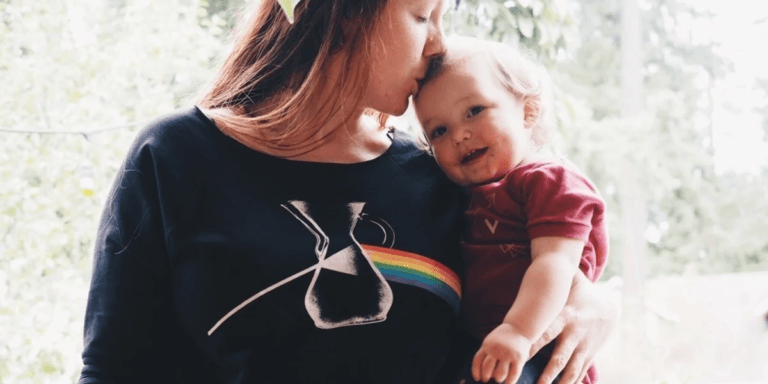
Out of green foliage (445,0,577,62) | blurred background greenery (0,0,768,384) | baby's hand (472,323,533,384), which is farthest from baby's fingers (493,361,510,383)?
green foliage (445,0,577,62)

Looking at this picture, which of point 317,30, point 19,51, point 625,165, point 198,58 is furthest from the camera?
point 625,165

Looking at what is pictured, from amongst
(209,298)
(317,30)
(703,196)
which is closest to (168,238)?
(209,298)

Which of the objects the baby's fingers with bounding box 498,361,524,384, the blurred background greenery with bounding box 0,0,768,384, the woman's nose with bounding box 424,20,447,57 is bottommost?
the blurred background greenery with bounding box 0,0,768,384

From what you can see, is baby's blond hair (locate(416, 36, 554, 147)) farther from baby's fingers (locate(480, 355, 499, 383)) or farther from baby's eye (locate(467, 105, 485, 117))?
baby's fingers (locate(480, 355, 499, 383))

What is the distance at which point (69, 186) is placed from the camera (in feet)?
5.63

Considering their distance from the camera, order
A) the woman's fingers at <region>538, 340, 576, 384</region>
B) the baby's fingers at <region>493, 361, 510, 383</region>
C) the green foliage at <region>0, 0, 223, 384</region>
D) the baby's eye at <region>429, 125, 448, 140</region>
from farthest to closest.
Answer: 1. the green foliage at <region>0, 0, 223, 384</region>
2. the baby's eye at <region>429, 125, 448, 140</region>
3. the woman's fingers at <region>538, 340, 576, 384</region>
4. the baby's fingers at <region>493, 361, 510, 383</region>

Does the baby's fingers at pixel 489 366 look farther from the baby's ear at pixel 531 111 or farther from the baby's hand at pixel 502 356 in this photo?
the baby's ear at pixel 531 111

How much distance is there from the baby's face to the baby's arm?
0.56 ft

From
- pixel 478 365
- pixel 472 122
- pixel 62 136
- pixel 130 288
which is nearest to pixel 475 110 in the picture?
pixel 472 122

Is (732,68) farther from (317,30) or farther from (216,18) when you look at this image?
(317,30)

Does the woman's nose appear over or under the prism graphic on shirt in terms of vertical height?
over

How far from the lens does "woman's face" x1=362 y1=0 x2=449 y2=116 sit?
1.11 metres

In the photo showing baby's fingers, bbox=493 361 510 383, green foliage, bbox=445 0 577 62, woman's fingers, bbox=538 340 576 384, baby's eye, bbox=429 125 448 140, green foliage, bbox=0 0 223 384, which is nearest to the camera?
baby's fingers, bbox=493 361 510 383

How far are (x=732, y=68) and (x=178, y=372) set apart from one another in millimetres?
2147
